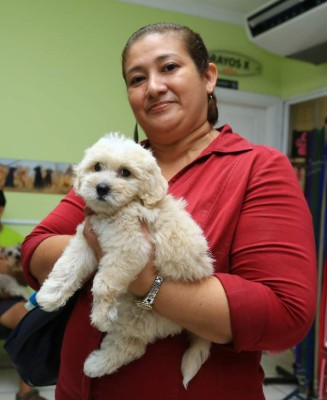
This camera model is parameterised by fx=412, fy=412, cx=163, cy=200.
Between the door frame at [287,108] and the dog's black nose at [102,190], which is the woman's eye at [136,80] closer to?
the dog's black nose at [102,190]

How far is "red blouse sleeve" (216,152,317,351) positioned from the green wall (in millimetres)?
2992

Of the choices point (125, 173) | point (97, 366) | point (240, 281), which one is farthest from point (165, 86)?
point (97, 366)

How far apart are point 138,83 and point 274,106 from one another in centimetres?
366

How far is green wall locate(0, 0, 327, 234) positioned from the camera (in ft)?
11.6

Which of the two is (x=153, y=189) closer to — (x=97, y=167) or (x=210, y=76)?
(x=97, y=167)

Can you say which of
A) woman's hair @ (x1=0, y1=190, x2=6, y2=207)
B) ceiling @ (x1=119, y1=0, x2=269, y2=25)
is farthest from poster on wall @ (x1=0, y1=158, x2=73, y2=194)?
ceiling @ (x1=119, y1=0, x2=269, y2=25)

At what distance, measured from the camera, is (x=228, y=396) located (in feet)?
3.05

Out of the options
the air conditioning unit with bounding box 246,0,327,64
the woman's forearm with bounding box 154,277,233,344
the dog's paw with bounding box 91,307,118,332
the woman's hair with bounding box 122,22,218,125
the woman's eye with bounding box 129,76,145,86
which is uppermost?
the air conditioning unit with bounding box 246,0,327,64

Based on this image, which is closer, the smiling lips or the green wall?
the smiling lips

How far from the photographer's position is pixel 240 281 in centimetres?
87

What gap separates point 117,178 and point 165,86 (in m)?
0.31

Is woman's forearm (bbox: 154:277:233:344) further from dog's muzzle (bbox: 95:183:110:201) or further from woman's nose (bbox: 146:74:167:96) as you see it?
woman's nose (bbox: 146:74:167:96)

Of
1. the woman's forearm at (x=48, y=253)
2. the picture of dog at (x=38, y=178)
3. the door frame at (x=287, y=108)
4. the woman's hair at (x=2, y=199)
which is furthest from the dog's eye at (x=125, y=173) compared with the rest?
the door frame at (x=287, y=108)

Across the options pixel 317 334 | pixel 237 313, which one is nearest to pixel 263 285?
pixel 237 313
